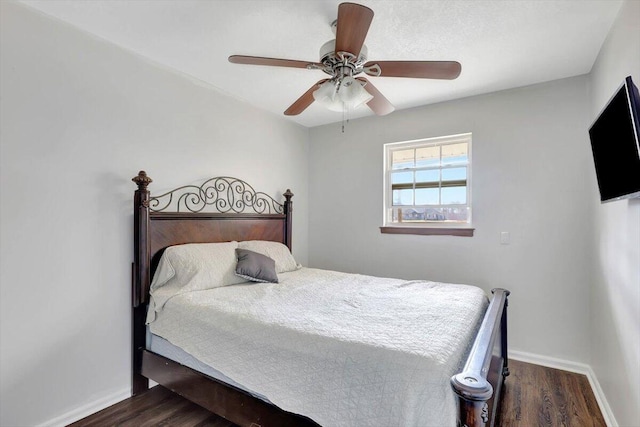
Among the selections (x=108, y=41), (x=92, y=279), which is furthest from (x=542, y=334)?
(x=108, y=41)

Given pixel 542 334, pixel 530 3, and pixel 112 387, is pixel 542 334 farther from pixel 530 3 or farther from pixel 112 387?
pixel 112 387

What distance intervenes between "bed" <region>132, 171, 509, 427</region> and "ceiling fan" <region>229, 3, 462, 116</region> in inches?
52.8

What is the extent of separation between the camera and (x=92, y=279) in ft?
7.18

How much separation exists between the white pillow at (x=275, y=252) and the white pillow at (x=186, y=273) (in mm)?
404

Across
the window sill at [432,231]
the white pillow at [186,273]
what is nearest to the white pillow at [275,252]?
the white pillow at [186,273]

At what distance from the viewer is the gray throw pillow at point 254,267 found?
2.66 metres

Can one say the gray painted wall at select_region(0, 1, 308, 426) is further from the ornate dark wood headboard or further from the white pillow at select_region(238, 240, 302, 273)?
the white pillow at select_region(238, 240, 302, 273)

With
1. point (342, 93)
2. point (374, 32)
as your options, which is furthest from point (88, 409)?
point (374, 32)

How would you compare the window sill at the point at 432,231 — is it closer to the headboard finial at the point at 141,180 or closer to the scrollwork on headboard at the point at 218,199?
the scrollwork on headboard at the point at 218,199

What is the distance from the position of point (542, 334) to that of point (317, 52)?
310cm

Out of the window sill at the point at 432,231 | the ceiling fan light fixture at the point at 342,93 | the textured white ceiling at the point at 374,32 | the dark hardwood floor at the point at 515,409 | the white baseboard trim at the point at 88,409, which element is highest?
the textured white ceiling at the point at 374,32

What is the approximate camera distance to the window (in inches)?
132

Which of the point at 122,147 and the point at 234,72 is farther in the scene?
the point at 234,72

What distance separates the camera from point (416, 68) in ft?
6.19
